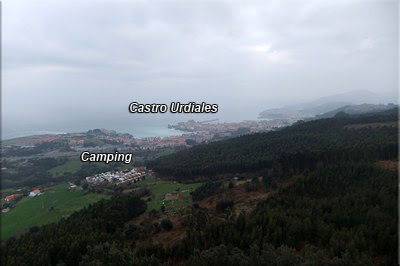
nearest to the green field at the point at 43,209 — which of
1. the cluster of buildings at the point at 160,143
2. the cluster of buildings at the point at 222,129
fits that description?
the cluster of buildings at the point at 160,143

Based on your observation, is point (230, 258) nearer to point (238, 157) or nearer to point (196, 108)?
point (196, 108)

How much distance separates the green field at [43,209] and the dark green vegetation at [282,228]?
9.42 metres

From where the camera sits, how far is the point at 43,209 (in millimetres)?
41969

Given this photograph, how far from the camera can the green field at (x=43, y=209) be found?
37.0 metres

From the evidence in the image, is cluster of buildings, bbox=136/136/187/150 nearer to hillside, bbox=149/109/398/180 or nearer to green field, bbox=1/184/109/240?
hillside, bbox=149/109/398/180

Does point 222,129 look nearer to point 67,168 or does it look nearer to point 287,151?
point 67,168

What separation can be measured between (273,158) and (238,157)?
6.92 metres

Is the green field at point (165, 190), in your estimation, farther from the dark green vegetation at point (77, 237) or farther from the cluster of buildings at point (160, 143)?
the cluster of buildings at point (160, 143)

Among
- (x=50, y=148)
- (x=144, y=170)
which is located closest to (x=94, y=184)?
(x=144, y=170)

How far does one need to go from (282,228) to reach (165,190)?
24490 mm

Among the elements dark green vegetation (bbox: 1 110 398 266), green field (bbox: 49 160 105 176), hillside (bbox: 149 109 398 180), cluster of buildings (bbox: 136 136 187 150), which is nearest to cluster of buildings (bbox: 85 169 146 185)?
hillside (bbox: 149 109 398 180)

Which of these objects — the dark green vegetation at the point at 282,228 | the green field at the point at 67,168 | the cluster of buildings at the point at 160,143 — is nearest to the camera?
the dark green vegetation at the point at 282,228

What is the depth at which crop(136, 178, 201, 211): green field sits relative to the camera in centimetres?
3606

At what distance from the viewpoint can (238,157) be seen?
5053 cm
